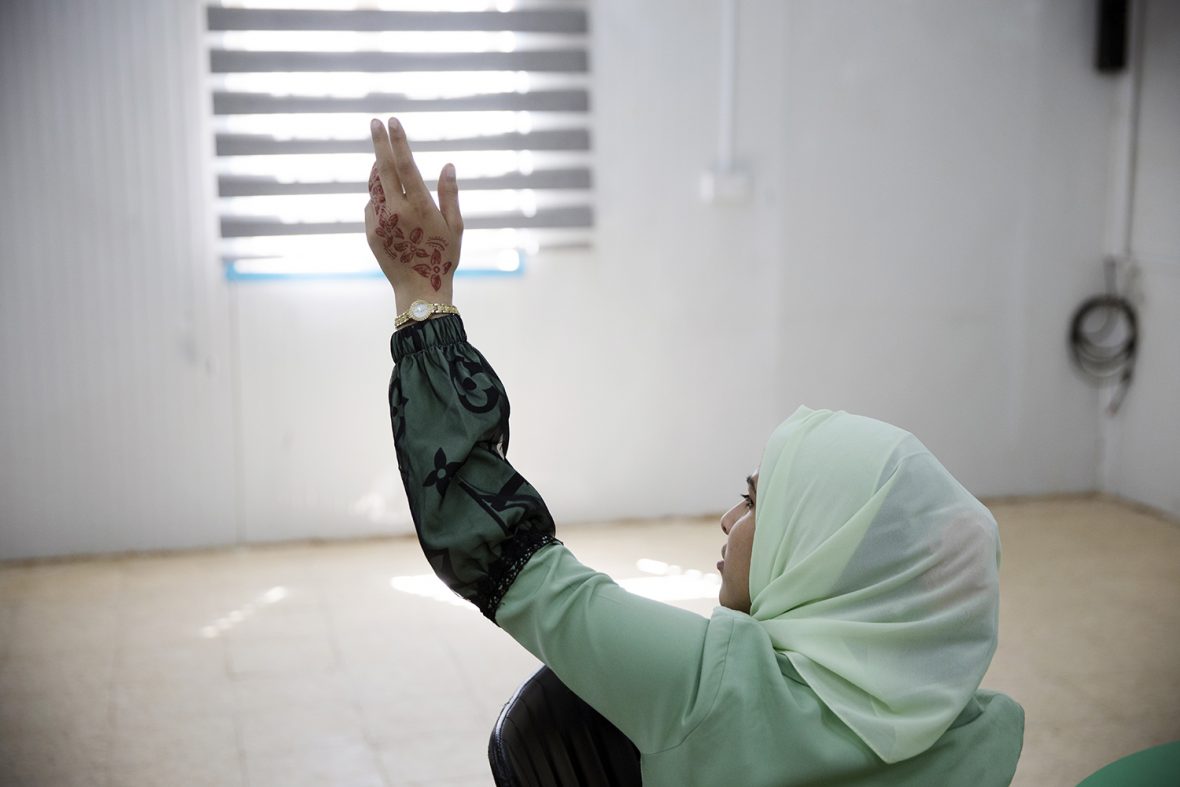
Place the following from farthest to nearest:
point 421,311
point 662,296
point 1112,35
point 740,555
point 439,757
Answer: point 1112,35, point 662,296, point 439,757, point 740,555, point 421,311

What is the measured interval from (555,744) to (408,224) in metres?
0.54

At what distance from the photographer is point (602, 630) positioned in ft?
3.64

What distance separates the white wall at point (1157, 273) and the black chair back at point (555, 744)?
431 centimetres

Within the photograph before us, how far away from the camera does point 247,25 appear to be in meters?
4.24

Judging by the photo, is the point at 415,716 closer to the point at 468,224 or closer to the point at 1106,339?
the point at 468,224

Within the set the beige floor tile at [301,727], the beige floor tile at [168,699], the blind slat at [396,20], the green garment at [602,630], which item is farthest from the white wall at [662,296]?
the green garment at [602,630]

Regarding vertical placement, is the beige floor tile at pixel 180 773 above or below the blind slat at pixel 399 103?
below

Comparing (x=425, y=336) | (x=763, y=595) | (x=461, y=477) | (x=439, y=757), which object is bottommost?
(x=439, y=757)

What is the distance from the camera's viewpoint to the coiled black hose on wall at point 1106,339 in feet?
17.0

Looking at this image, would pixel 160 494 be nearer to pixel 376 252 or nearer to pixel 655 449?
pixel 655 449

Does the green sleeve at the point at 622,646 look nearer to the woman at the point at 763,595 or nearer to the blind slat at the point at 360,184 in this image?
the woman at the point at 763,595

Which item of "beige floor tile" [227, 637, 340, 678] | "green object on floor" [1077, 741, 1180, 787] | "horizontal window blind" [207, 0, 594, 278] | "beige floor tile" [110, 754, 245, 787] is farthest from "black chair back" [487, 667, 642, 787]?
"horizontal window blind" [207, 0, 594, 278]

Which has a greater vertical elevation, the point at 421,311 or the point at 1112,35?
the point at 1112,35

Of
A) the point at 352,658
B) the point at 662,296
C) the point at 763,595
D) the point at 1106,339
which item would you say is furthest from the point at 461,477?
the point at 1106,339
